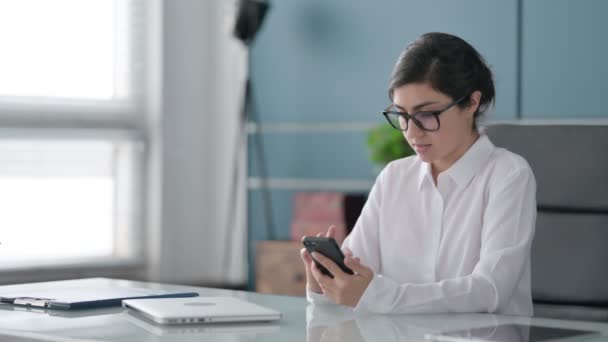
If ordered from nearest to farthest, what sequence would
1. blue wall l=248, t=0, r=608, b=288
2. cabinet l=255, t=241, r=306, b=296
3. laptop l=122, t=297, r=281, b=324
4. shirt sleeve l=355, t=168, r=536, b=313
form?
laptop l=122, t=297, r=281, b=324, shirt sleeve l=355, t=168, r=536, b=313, blue wall l=248, t=0, r=608, b=288, cabinet l=255, t=241, r=306, b=296

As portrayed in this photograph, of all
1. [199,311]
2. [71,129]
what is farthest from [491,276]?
[71,129]

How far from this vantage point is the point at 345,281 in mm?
1972

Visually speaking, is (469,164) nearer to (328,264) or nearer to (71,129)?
(328,264)

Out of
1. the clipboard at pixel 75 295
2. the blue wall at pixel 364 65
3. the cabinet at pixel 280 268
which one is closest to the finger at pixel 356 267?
the clipboard at pixel 75 295

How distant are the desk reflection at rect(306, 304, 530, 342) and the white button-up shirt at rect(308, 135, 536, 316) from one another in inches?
3.0

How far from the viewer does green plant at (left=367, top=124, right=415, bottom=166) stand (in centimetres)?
407

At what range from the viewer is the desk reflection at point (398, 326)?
63.5 inches

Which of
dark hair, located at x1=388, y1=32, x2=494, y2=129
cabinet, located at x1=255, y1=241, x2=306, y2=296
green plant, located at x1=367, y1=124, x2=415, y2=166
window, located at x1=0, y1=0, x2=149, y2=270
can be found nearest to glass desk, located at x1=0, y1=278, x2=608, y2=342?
dark hair, located at x1=388, y1=32, x2=494, y2=129

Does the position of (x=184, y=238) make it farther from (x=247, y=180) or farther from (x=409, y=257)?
(x=409, y=257)

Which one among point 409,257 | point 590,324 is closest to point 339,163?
point 409,257

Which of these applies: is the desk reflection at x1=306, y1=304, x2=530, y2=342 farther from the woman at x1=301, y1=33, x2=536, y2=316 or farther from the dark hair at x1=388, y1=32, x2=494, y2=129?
the dark hair at x1=388, y1=32, x2=494, y2=129

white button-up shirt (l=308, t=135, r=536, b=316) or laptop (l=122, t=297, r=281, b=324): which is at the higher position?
white button-up shirt (l=308, t=135, r=536, b=316)

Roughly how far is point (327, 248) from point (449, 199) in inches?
19.2

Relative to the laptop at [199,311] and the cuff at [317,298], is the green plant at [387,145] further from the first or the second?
the laptop at [199,311]
